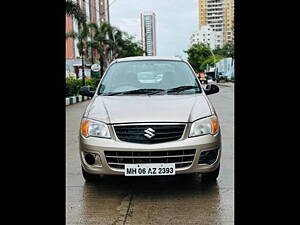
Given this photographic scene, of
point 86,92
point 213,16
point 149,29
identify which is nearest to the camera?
point 86,92

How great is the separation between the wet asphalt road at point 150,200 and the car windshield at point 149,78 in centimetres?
113

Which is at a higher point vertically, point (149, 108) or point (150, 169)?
point (149, 108)

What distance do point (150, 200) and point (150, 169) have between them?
441mm

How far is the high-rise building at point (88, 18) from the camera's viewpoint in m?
44.7

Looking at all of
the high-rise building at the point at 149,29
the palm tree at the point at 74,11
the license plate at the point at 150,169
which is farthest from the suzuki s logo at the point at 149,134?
the high-rise building at the point at 149,29

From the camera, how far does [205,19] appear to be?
150125mm

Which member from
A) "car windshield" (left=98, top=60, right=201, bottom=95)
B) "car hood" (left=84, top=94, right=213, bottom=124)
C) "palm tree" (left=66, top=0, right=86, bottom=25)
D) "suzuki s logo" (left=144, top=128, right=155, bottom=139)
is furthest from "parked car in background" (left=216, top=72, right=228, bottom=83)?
"suzuki s logo" (left=144, top=128, right=155, bottom=139)

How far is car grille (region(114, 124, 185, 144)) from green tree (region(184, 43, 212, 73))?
88.7 metres

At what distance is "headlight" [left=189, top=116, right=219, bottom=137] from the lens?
4.31 metres

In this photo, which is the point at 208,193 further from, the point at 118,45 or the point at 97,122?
the point at 118,45

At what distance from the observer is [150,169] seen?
4184mm

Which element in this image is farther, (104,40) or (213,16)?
(213,16)

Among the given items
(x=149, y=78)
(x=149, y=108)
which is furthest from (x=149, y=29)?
(x=149, y=108)

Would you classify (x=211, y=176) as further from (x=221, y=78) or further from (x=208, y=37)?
(x=208, y=37)
